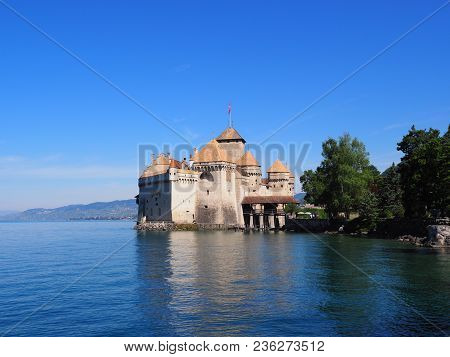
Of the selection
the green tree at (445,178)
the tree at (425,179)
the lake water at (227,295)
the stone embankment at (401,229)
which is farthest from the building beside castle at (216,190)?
the lake water at (227,295)

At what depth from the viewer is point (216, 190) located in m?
82.8

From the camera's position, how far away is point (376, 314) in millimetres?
20125

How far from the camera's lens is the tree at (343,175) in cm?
7319

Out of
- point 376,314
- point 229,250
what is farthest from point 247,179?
point 376,314

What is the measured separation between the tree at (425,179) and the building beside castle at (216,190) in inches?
1042

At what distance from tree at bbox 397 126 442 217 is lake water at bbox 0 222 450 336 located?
1630 cm

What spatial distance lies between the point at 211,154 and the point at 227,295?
61.0 meters

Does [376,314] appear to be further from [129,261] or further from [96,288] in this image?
[129,261]

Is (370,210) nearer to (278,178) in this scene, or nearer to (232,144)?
(278,178)

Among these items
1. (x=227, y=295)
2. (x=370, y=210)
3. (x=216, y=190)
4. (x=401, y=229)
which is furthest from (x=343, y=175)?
(x=227, y=295)

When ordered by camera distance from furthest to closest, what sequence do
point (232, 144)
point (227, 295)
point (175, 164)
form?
1. point (232, 144)
2. point (175, 164)
3. point (227, 295)

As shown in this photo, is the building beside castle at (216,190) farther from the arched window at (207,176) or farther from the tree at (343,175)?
the tree at (343,175)

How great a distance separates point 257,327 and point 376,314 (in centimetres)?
538

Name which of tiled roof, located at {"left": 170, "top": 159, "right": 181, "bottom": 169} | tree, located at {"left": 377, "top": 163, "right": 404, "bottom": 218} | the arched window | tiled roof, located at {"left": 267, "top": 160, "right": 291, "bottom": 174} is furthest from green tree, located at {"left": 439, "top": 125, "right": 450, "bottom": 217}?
tiled roof, located at {"left": 170, "top": 159, "right": 181, "bottom": 169}
